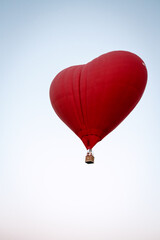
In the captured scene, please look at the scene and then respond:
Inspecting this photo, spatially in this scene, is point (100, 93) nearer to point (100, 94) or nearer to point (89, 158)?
point (100, 94)

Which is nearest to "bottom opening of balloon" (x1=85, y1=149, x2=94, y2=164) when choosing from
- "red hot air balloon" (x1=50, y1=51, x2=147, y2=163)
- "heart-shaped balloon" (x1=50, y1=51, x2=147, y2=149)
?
"red hot air balloon" (x1=50, y1=51, x2=147, y2=163)

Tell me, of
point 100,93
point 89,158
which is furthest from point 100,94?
point 89,158

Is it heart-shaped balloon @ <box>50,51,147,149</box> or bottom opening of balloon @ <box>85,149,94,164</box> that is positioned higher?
heart-shaped balloon @ <box>50,51,147,149</box>

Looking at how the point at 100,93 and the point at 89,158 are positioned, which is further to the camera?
the point at 100,93

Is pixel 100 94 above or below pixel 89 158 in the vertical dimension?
above

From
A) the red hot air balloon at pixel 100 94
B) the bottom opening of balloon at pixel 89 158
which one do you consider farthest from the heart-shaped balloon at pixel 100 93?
the bottom opening of balloon at pixel 89 158

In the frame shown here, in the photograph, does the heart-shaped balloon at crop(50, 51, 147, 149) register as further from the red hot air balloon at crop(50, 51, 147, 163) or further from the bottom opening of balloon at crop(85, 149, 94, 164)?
the bottom opening of balloon at crop(85, 149, 94, 164)

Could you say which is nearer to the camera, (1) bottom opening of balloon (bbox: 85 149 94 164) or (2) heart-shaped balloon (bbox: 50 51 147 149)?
(1) bottom opening of balloon (bbox: 85 149 94 164)

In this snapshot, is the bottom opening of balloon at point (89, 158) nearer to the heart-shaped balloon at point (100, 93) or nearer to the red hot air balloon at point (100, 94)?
the red hot air balloon at point (100, 94)
